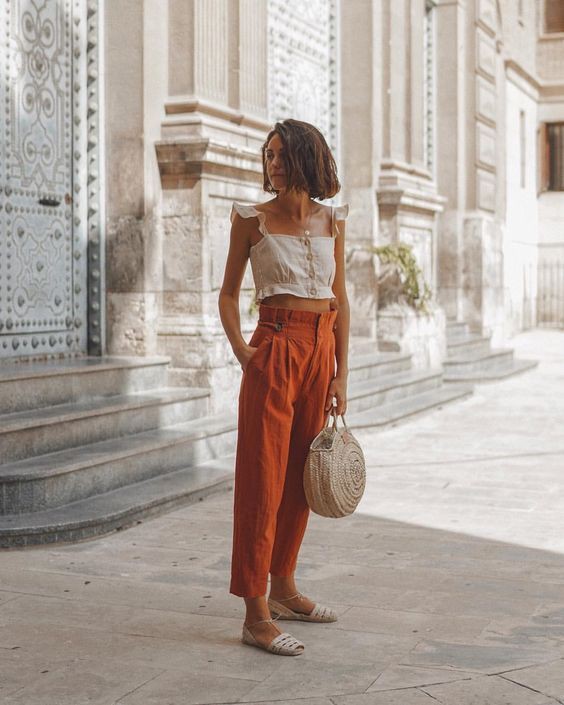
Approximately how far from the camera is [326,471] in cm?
430

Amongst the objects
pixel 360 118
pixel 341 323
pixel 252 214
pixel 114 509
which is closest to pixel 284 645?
pixel 341 323

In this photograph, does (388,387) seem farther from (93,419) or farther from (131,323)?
(93,419)

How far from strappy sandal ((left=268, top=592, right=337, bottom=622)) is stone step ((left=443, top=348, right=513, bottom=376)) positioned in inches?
396

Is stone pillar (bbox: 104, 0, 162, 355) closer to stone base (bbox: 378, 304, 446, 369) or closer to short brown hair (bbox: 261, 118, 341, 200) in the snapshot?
short brown hair (bbox: 261, 118, 341, 200)

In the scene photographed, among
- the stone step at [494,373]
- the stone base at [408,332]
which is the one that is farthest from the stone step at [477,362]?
the stone base at [408,332]

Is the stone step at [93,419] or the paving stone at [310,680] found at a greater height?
the stone step at [93,419]

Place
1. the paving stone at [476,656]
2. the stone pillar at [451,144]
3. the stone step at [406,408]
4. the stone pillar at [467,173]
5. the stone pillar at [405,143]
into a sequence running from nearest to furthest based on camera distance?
the paving stone at [476,656] → the stone step at [406,408] → the stone pillar at [405,143] → the stone pillar at [451,144] → the stone pillar at [467,173]

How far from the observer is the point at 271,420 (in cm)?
432

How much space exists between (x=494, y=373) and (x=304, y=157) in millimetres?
11184

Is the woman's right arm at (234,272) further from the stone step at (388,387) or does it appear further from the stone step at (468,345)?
the stone step at (468,345)

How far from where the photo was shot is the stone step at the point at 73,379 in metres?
7.10

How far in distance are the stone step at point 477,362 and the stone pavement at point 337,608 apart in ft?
22.3

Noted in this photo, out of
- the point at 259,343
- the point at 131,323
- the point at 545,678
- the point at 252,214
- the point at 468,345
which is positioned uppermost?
the point at 252,214

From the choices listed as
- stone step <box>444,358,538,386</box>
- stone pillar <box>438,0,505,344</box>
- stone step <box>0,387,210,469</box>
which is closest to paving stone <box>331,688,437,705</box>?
stone step <box>0,387,210,469</box>
